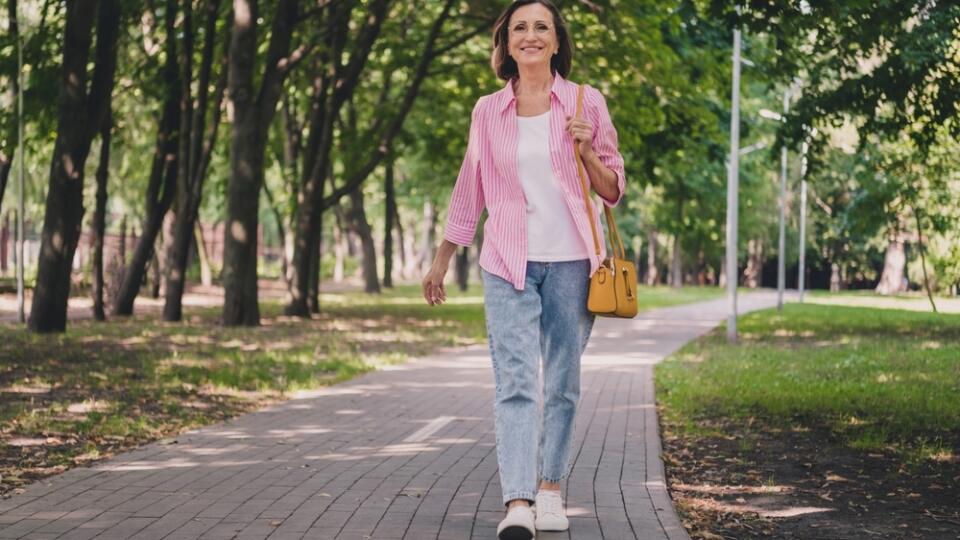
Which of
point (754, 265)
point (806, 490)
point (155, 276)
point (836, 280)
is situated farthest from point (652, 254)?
point (806, 490)

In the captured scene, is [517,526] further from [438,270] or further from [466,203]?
[466,203]

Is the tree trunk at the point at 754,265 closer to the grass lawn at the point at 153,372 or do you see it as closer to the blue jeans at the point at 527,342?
the grass lawn at the point at 153,372

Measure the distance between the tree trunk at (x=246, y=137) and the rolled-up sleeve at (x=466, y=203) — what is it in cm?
1483

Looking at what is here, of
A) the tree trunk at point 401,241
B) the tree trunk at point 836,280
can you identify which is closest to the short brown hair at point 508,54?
the tree trunk at point 401,241

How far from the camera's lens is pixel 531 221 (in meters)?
5.01

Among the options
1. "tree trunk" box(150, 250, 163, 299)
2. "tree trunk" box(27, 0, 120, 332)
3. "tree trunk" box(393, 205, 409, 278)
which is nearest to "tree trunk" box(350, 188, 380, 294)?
"tree trunk" box(393, 205, 409, 278)

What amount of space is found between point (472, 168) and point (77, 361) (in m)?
9.58

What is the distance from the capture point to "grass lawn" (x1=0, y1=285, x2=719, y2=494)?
329 inches

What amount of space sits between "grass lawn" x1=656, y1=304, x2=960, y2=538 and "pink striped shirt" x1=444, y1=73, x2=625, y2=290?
1.58m

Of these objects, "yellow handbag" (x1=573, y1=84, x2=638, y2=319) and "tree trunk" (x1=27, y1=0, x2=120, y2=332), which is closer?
"yellow handbag" (x1=573, y1=84, x2=638, y2=319)

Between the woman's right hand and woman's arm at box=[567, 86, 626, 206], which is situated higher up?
woman's arm at box=[567, 86, 626, 206]

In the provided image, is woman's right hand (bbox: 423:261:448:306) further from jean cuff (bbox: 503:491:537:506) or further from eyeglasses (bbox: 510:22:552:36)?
eyeglasses (bbox: 510:22:552:36)

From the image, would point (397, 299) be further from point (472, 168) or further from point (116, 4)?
point (472, 168)

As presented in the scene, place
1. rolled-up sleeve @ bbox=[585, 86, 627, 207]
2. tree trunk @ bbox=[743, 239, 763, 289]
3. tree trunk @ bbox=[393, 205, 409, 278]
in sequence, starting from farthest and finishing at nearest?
tree trunk @ bbox=[743, 239, 763, 289] < tree trunk @ bbox=[393, 205, 409, 278] < rolled-up sleeve @ bbox=[585, 86, 627, 207]
